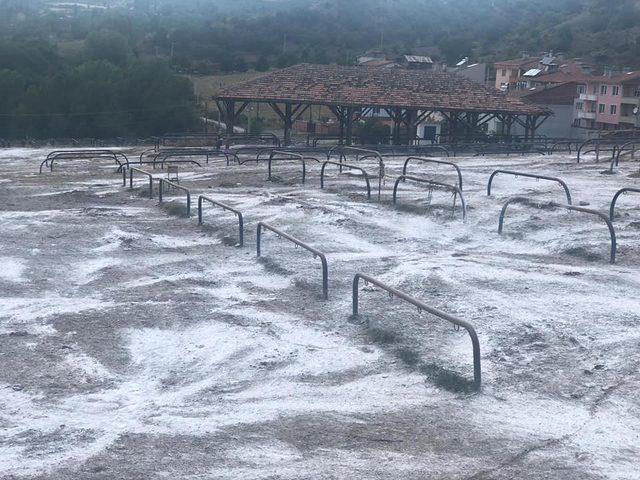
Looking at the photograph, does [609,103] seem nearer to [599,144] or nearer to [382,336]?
[599,144]

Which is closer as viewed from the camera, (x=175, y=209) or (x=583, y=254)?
(x=583, y=254)

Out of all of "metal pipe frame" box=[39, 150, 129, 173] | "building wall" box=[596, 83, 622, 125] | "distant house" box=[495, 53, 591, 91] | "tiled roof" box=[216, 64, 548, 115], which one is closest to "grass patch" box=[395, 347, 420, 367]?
"metal pipe frame" box=[39, 150, 129, 173]

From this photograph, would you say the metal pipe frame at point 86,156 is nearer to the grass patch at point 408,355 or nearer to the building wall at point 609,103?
the grass patch at point 408,355

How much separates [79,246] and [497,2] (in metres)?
130

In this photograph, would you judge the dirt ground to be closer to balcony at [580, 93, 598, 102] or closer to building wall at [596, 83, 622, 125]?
building wall at [596, 83, 622, 125]

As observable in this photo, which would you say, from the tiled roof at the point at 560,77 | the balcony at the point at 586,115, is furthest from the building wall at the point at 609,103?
the tiled roof at the point at 560,77

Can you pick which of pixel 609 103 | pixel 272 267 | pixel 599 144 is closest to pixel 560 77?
pixel 609 103

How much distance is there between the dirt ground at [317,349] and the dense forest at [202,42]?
93.0 ft

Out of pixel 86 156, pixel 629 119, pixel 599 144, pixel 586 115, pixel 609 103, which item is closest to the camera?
pixel 86 156

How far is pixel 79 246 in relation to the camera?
42.9 ft

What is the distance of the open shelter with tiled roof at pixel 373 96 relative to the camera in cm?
3322

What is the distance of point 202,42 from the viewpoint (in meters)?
82.9

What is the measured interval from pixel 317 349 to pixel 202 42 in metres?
77.6

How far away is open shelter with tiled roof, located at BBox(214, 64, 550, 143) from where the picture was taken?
33.2m
